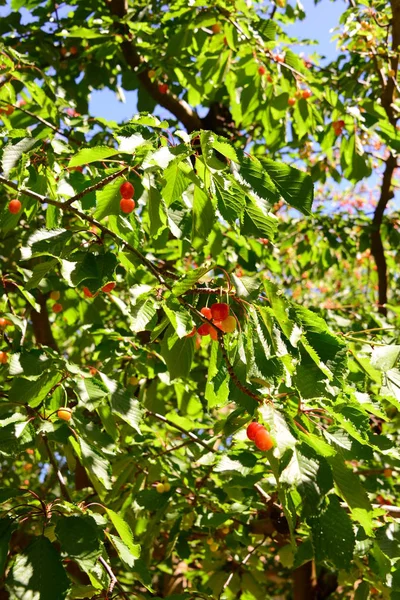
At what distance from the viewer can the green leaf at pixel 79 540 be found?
3.92 feet

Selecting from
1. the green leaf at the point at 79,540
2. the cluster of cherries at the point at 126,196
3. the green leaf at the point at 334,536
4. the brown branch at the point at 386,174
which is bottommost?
the green leaf at the point at 79,540

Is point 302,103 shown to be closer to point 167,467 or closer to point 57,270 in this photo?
point 57,270

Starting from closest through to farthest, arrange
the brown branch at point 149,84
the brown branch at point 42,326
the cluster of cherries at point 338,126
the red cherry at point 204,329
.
Result: the red cherry at point 204,329 < the cluster of cherries at point 338,126 < the brown branch at point 42,326 < the brown branch at point 149,84

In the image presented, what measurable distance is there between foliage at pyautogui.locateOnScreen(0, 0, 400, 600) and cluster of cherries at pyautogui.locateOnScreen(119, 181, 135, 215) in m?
0.03

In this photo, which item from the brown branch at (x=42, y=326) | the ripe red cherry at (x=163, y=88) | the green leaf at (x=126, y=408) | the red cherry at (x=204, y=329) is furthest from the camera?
the ripe red cherry at (x=163, y=88)

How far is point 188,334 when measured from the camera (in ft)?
4.40

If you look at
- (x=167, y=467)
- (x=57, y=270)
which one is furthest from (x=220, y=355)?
(x=57, y=270)

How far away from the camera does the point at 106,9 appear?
3543 mm

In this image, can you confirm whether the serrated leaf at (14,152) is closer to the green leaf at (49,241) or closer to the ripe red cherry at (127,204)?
the green leaf at (49,241)

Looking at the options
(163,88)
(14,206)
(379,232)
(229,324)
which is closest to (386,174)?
(379,232)

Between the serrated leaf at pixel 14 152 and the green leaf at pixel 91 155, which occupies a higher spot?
the serrated leaf at pixel 14 152

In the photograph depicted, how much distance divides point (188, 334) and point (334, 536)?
53 cm

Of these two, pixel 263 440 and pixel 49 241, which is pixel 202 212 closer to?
pixel 49 241

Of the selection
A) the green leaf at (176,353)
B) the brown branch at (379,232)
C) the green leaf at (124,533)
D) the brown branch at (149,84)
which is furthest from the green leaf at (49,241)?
the brown branch at (379,232)
